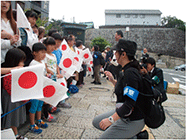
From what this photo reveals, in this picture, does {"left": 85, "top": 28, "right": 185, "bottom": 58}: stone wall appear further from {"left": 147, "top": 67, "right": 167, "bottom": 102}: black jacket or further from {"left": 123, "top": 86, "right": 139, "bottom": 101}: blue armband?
{"left": 123, "top": 86, "right": 139, "bottom": 101}: blue armband

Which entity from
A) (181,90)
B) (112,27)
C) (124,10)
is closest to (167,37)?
(112,27)

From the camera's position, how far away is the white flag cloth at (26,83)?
1935 mm

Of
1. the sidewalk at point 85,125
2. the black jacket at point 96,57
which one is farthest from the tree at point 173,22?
the sidewalk at point 85,125

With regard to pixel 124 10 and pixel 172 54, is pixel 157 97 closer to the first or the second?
pixel 172 54

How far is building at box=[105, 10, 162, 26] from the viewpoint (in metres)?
52.1

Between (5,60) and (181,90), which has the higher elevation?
(5,60)

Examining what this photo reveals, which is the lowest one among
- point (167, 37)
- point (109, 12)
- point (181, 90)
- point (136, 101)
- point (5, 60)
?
point (181, 90)

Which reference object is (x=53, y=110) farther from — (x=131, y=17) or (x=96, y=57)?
(x=131, y=17)

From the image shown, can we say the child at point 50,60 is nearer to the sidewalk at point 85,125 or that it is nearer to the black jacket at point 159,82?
the sidewalk at point 85,125

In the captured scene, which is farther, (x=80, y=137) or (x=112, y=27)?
(x=112, y=27)

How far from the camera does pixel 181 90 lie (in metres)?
7.18

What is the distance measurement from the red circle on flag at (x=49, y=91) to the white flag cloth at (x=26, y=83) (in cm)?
39

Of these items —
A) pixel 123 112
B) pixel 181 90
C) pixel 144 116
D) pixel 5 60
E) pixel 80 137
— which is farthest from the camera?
pixel 181 90

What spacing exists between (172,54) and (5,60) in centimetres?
4405
